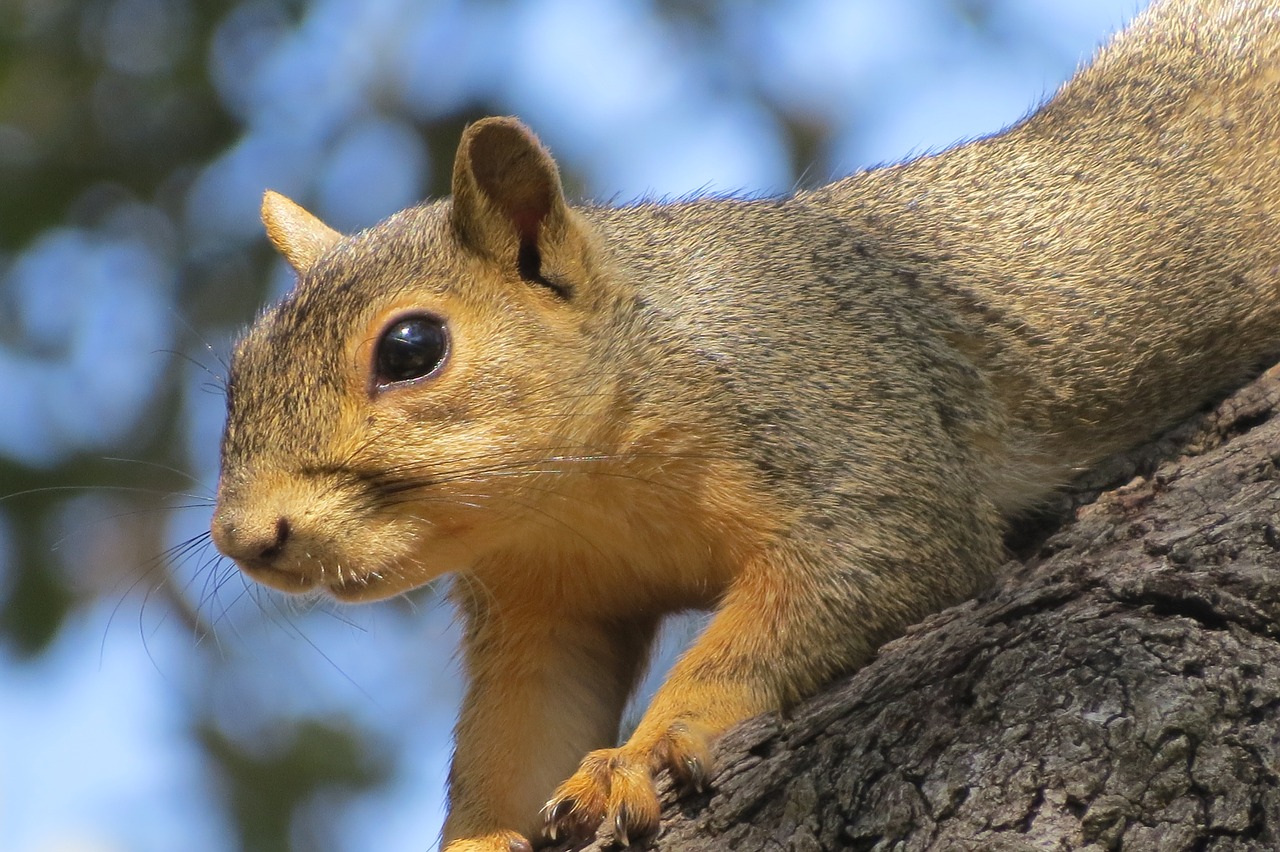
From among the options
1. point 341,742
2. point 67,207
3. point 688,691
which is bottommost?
point 688,691

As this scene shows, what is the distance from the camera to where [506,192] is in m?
4.29

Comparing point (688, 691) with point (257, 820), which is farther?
point (257, 820)

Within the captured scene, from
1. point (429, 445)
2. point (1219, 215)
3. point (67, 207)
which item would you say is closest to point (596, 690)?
point (429, 445)

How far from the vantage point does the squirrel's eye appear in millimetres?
3947

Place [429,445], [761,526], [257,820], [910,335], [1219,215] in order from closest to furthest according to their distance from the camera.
A: 1. [429,445]
2. [761,526]
3. [910,335]
4. [1219,215]
5. [257,820]

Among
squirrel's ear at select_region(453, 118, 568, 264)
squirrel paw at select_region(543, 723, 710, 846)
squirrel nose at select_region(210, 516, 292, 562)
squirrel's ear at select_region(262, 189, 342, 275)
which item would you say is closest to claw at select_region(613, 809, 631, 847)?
squirrel paw at select_region(543, 723, 710, 846)

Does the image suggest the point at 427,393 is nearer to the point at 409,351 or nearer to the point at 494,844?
the point at 409,351

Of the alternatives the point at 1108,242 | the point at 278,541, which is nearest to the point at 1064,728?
the point at 278,541

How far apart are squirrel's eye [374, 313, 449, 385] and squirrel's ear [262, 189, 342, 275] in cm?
106

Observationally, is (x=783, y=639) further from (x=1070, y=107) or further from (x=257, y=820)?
(x=257, y=820)

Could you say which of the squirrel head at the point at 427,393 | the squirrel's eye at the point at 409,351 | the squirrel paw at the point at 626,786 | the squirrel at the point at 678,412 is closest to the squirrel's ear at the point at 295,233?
the squirrel at the point at 678,412

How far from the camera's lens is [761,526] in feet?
13.5

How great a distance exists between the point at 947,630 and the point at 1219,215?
2.70 meters

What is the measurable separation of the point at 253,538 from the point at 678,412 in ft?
4.14
